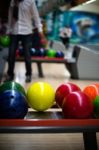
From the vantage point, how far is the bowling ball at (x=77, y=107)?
6.17 ft

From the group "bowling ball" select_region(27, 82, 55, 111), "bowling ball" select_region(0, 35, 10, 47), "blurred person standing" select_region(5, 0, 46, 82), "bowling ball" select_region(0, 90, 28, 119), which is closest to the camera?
Result: "bowling ball" select_region(0, 90, 28, 119)

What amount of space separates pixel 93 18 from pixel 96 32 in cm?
69

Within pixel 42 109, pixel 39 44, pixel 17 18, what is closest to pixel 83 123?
pixel 42 109

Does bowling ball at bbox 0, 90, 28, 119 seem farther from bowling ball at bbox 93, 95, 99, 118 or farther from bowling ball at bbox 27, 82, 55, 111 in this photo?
bowling ball at bbox 93, 95, 99, 118

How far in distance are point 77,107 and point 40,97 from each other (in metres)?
0.29

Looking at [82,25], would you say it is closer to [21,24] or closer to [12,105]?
[21,24]

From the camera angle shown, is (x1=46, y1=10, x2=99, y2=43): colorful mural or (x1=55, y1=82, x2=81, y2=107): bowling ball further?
(x1=46, y1=10, x2=99, y2=43): colorful mural

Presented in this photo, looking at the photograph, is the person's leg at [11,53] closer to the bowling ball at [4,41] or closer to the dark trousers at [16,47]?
the dark trousers at [16,47]

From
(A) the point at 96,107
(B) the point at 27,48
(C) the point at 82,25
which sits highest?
(A) the point at 96,107

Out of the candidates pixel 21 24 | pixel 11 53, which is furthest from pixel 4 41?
pixel 21 24

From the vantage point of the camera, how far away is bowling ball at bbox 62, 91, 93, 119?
6.17 feet

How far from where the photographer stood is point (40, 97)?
2.10 metres

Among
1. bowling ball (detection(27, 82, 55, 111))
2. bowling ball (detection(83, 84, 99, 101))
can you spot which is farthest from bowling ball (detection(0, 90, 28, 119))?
bowling ball (detection(83, 84, 99, 101))

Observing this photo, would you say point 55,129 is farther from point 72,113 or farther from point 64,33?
point 64,33
